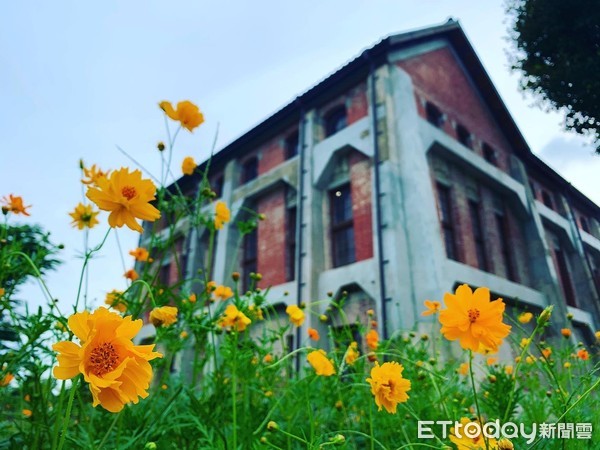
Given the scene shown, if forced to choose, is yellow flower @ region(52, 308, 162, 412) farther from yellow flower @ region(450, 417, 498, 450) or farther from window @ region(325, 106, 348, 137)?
window @ region(325, 106, 348, 137)

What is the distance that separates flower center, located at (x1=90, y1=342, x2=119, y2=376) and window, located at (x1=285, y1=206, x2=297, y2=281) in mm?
8373

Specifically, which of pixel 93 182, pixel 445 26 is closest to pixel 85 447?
pixel 93 182

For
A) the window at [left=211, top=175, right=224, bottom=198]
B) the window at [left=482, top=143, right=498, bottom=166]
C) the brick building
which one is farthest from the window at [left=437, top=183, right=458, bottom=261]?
the window at [left=211, top=175, right=224, bottom=198]

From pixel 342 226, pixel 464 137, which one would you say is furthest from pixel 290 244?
pixel 464 137

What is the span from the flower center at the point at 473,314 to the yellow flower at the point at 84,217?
5.22 feet

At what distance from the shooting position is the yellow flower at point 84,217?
5.90 ft

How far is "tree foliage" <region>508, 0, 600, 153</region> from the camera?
7.99 metres

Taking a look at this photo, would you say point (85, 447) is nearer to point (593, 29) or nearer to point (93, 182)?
point (93, 182)

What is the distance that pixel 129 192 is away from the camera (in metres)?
1.09

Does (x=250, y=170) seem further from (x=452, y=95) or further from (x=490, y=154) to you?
(x=490, y=154)

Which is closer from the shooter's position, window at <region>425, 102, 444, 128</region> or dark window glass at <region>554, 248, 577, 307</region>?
window at <region>425, 102, 444, 128</region>

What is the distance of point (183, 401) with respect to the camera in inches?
77.7

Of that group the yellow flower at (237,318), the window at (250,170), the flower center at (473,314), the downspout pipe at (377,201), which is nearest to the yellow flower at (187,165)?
the yellow flower at (237,318)

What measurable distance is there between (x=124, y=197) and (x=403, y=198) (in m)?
6.67
